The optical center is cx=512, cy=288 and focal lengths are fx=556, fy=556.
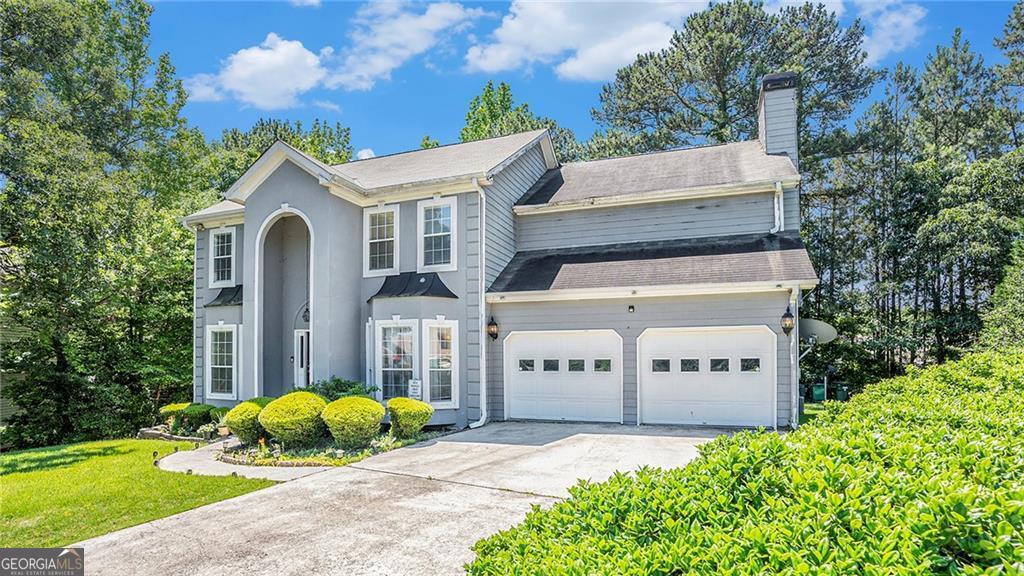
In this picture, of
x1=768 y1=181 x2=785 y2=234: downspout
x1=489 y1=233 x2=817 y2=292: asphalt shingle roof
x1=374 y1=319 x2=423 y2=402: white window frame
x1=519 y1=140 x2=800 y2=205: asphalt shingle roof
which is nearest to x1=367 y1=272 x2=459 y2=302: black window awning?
x1=374 y1=319 x2=423 y2=402: white window frame

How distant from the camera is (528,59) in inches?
671

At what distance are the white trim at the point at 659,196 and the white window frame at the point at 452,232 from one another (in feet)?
7.13

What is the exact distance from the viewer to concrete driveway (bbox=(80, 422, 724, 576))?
488 cm

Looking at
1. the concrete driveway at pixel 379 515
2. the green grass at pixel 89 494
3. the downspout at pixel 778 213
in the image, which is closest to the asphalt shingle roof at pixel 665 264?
the downspout at pixel 778 213

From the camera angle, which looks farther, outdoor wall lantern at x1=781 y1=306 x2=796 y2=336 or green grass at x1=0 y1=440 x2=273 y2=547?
outdoor wall lantern at x1=781 y1=306 x2=796 y2=336

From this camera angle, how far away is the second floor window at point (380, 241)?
12.8 metres

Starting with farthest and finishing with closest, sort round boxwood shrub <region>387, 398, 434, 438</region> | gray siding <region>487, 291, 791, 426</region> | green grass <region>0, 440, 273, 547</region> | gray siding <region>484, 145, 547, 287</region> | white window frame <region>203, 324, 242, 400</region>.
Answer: white window frame <region>203, 324, 242, 400</region> < gray siding <region>484, 145, 547, 287</region> < gray siding <region>487, 291, 791, 426</region> < round boxwood shrub <region>387, 398, 434, 438</region> < green grass <region>0, 440, 273, 547</region>

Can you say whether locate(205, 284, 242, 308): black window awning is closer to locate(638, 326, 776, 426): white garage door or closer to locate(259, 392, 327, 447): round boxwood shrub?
locate(259, 392, 327, 447): round boxwood shrub

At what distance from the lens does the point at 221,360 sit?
14.0 meters

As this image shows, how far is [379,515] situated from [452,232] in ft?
23.7

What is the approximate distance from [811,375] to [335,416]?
16398 mm

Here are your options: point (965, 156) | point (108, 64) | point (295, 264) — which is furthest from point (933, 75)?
point (108, 64)

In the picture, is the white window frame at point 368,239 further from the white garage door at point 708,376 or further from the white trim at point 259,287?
the white garage door at point 708,376

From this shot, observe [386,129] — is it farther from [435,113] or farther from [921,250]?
[921,250]
